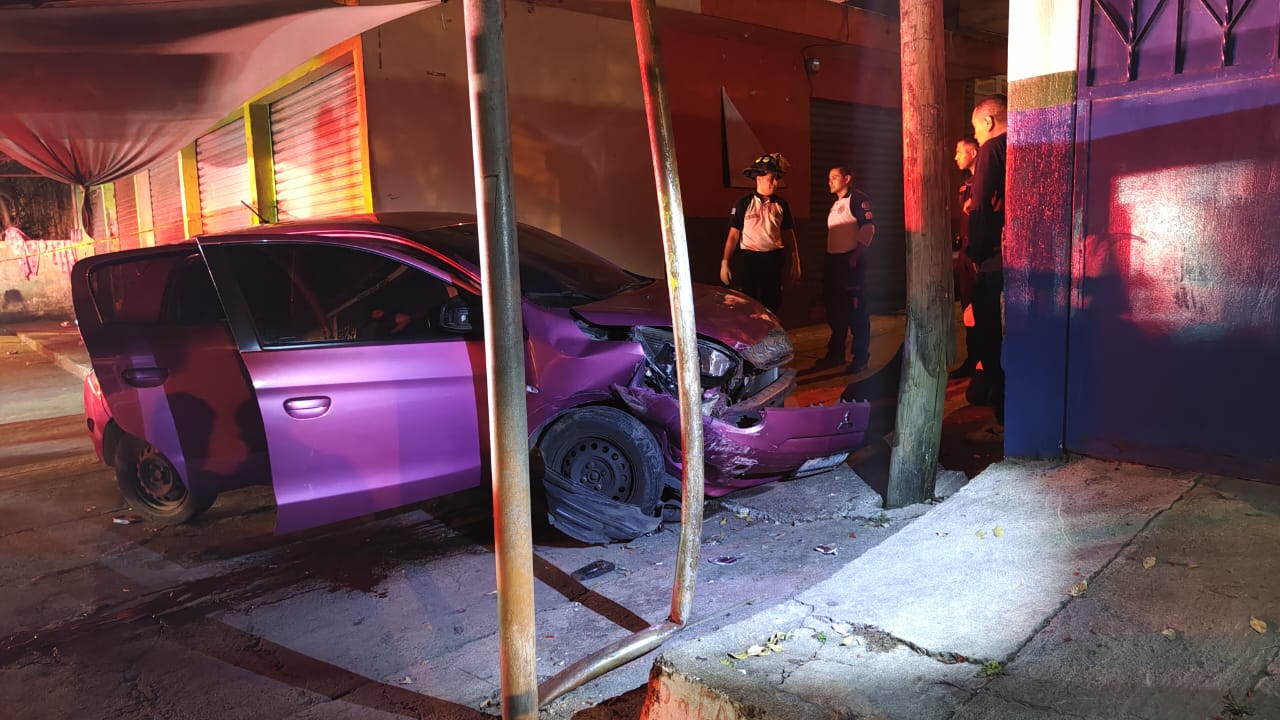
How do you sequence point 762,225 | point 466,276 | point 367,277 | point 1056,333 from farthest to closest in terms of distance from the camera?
1. point 762,225
2. point 367,277
3. point 466,276
4. point 1056,333

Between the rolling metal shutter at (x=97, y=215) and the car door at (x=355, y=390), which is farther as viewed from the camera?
the rolling metal shutter at (x=97, y=215)

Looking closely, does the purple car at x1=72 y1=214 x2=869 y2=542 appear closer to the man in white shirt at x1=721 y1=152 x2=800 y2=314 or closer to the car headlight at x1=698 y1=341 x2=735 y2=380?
the car headlight at x1=698 y1=341 x2=735 y2=380

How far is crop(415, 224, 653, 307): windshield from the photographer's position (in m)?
4.55

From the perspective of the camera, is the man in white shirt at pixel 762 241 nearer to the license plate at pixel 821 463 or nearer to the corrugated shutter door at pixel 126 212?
the license plate at pixel 821 463

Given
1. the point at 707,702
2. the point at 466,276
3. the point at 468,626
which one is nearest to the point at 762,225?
the point at 466,276

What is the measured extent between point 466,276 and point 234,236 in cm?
130

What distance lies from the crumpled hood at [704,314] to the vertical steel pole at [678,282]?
1.32 m

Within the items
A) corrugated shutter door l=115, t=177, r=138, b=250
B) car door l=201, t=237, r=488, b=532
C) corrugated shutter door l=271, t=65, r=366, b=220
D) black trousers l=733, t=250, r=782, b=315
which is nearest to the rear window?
car door l=201, t=237, r=488, b=532

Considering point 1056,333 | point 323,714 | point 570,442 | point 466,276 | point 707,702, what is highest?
point 466,276

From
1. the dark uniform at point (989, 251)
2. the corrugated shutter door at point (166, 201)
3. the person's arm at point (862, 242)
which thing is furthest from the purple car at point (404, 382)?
the corrugated shutter door at point (166, 201)

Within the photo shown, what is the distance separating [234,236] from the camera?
443 cm

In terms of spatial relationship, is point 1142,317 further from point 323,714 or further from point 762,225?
point 762,225

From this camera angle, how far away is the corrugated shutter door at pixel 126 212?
15781mm

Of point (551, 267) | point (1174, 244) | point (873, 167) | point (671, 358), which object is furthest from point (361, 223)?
point (873, 167)
